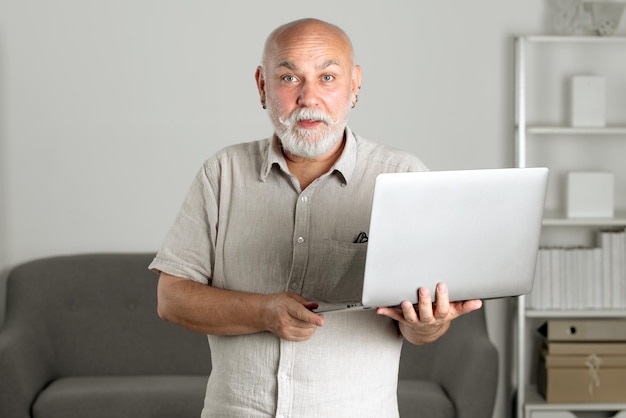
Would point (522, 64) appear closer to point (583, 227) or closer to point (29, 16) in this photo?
point (583, 227)

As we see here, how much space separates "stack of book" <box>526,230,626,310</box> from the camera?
3.74 m

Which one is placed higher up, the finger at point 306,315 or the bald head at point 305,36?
the bald head at point 305,36

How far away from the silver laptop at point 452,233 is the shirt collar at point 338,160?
0.30 meters

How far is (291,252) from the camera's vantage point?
1.76 meters

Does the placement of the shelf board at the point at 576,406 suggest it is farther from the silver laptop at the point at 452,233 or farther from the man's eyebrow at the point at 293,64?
the man's eyebrow at the point at 293,64

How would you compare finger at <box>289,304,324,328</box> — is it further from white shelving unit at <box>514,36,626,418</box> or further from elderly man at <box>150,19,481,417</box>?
white shelving unit at <box>514,36,626,418</box>

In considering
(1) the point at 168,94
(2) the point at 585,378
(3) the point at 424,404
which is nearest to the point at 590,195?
(2) the point at 585,378

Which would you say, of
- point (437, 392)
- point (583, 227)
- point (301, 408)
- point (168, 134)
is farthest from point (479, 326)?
point (301, 408)

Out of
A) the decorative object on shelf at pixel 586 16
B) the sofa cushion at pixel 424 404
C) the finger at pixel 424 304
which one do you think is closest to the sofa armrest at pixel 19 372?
the sofa cushion at pixel 424 404

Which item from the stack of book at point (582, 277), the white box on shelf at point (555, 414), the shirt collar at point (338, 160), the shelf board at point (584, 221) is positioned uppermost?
the shirt collar at point (338, 160)

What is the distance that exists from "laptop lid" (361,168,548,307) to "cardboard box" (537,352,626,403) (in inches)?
88.7

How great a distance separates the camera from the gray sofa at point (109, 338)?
11.7ft

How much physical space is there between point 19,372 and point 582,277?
→ 221cm

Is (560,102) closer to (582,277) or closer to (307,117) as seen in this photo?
(582,277)
